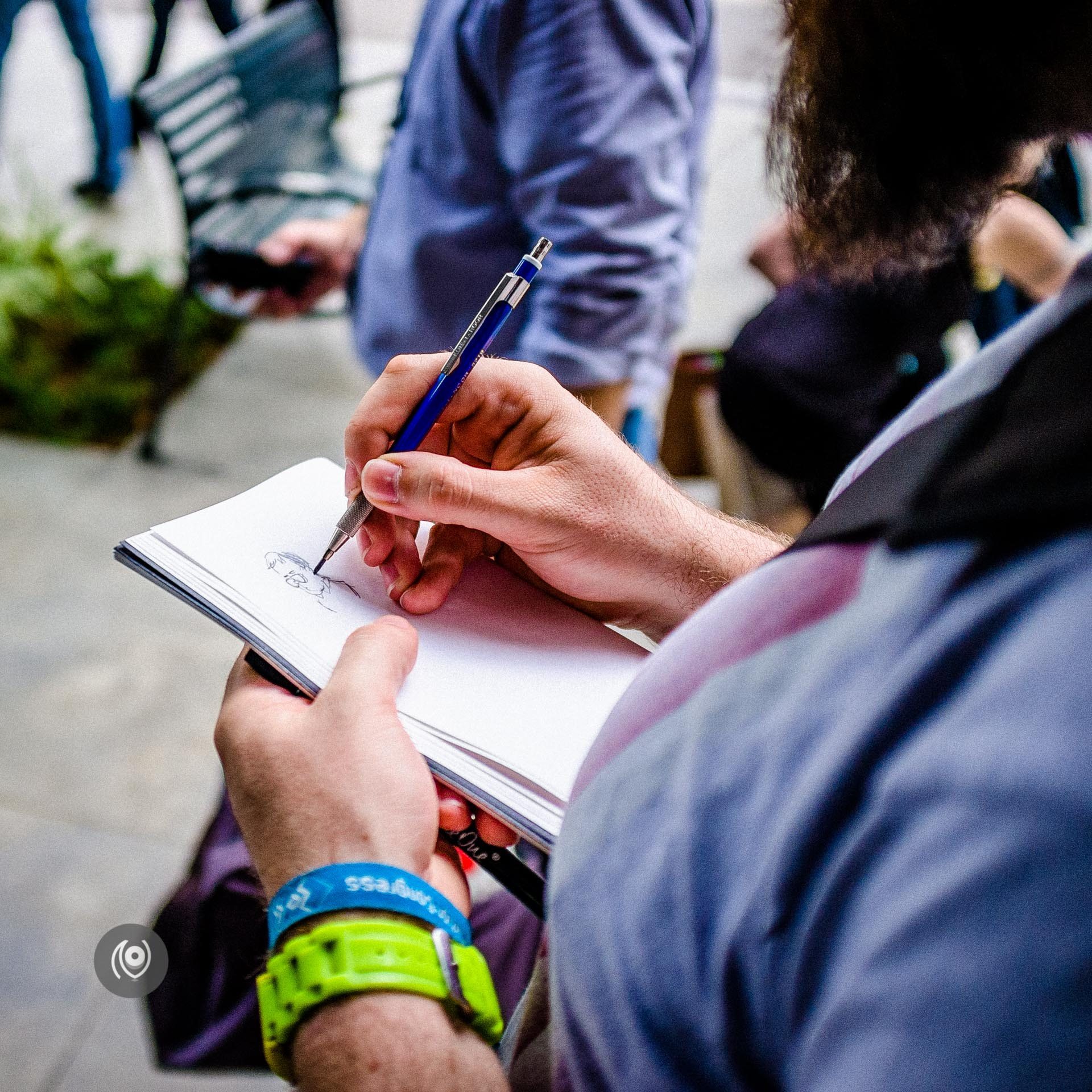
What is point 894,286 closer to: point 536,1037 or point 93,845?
point 536,1037

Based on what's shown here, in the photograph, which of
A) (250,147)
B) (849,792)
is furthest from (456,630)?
(250,147)

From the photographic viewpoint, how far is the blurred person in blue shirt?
0.97m

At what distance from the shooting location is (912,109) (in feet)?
1.96

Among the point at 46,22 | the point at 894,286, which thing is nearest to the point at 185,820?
the point at 894,286

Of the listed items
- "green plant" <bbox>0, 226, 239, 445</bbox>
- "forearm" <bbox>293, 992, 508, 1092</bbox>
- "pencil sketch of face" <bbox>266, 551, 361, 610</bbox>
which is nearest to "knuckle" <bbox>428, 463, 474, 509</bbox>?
"pencil sketch of face" <bbox>266, 551, 361, 610</bbox>

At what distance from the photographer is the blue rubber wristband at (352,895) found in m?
0.50

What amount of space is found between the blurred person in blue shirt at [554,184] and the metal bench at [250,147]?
40 cm

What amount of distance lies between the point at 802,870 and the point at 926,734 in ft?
0.21

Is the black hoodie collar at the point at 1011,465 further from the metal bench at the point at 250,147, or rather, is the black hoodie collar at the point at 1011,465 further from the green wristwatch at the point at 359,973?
the metal bench at the point at 250,147

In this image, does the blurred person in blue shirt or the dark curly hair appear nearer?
the dark curly hair

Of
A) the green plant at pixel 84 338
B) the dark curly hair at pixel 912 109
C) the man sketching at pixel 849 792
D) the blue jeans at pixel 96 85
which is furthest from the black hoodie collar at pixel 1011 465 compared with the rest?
the blue jeans at pixel 96 85

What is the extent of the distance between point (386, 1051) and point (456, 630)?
29 cm

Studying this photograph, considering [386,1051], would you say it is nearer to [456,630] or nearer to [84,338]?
[456,630]

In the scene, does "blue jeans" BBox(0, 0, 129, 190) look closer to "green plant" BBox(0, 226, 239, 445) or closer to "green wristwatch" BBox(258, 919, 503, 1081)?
"green plant" BBox(0, 226, 239, 445)
